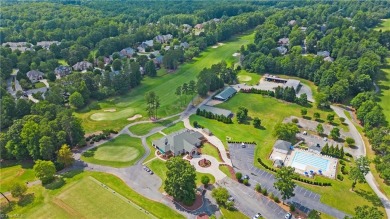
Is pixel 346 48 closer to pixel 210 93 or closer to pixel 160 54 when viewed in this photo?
pixel 210 93

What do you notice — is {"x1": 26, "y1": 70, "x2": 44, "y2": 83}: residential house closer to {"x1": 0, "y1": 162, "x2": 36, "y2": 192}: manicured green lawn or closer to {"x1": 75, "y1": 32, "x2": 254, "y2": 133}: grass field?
{"x1": 75, "y1": 32, "x2": 254, "y2": 133}: grass field

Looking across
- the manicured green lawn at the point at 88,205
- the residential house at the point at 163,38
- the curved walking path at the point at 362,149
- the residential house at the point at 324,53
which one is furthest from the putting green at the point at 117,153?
the residential house at the point at 163,38

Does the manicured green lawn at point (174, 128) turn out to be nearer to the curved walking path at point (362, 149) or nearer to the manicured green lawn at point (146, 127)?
the manicured green lawn at point (146, 127)

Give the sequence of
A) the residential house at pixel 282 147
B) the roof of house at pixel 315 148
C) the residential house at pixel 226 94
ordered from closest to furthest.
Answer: the residential house at pixel 282 147
the roof of house at pixel 315 148
the residential house at pixel 226 94

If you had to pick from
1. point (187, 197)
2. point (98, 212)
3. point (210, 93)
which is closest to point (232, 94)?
point (210, 93)

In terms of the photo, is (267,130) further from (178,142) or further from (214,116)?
(178,142)

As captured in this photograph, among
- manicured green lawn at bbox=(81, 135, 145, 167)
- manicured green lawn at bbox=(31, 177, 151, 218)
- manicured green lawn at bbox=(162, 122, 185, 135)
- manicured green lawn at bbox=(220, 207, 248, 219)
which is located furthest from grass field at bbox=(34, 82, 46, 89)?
manicured green lawn at bbox=(220, 207, 248, 219)

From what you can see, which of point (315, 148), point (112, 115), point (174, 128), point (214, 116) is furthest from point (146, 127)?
point (315, 148)
